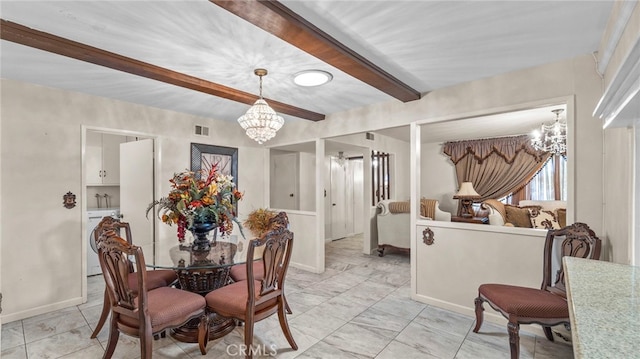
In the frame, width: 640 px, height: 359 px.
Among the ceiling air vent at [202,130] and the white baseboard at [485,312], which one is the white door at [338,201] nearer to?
the ceiling air vent at [202,130]

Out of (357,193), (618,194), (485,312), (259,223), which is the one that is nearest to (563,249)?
(618,194)

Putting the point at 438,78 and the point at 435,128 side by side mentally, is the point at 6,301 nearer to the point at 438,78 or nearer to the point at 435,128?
the point at 438,78

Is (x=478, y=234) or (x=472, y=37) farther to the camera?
(x=478, y=234)

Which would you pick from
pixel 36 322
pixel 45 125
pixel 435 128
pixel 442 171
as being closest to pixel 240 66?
pixel 45 125

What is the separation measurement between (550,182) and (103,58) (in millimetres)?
7293

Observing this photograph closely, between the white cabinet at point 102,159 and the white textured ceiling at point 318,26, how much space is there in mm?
1917

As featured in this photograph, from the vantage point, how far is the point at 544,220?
15.2ft

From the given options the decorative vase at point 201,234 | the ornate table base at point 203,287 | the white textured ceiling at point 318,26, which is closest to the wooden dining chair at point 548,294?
the white textured ceiling at point 318,26

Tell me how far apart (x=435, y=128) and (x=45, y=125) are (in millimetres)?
5507

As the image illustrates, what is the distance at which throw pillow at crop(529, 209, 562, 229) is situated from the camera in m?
4.52

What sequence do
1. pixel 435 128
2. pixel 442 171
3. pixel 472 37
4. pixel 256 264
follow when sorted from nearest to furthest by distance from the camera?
pixel 472 37
pixel 256 264
pixel 435 128
pixel 442 171

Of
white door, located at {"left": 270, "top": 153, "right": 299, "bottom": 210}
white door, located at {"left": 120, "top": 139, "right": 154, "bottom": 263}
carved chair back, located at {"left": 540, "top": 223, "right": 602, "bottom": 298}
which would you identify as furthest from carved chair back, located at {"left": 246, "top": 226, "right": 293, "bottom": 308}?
white door, located at {"left": 270, "top": 153, "right": 299, "bottom": 210}

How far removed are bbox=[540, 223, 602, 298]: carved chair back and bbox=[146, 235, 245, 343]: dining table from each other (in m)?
2.46

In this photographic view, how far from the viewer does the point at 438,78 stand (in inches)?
109
